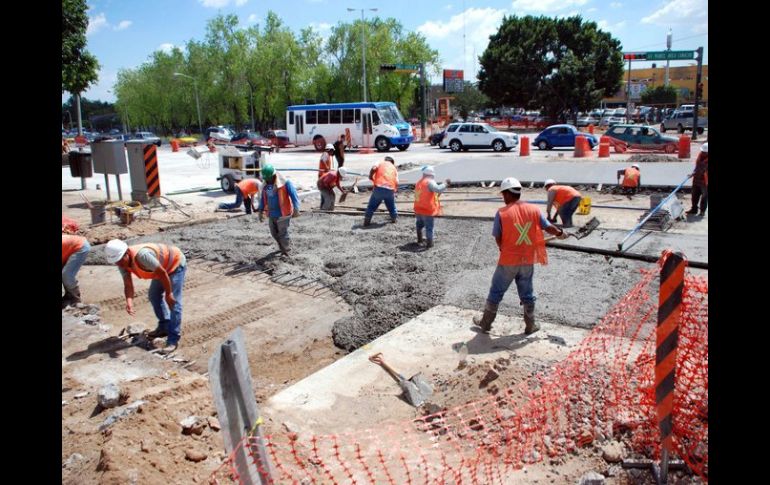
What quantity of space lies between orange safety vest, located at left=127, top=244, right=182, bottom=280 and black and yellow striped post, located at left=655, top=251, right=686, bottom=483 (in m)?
4.77

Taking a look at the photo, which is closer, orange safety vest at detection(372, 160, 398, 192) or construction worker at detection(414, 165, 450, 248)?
construction worker at detection(414, 165, 450, 248)

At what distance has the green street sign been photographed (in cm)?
3275

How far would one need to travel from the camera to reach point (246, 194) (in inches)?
508

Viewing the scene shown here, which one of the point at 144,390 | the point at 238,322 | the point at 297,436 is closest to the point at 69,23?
the point at 238,322

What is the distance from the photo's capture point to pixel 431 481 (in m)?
3.69

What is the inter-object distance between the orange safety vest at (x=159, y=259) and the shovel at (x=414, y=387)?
2.67 metres

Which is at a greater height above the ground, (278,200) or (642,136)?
(642,136)

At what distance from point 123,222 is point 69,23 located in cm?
1270

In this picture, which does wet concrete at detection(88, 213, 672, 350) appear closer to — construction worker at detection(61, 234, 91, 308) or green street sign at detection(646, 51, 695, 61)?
construction worker at detection(61, 234, 91, 308)

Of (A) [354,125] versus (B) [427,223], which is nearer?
(B) [427,223]

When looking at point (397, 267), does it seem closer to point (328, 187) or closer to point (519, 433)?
point (519, 433)

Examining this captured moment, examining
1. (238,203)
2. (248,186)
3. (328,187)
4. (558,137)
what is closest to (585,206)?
(328,187)

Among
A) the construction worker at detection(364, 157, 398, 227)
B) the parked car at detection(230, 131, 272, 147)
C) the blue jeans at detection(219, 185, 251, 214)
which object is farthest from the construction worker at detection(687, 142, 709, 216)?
the parked car at detection(230, 131, 272, 147)

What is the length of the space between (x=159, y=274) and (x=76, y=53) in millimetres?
20282
